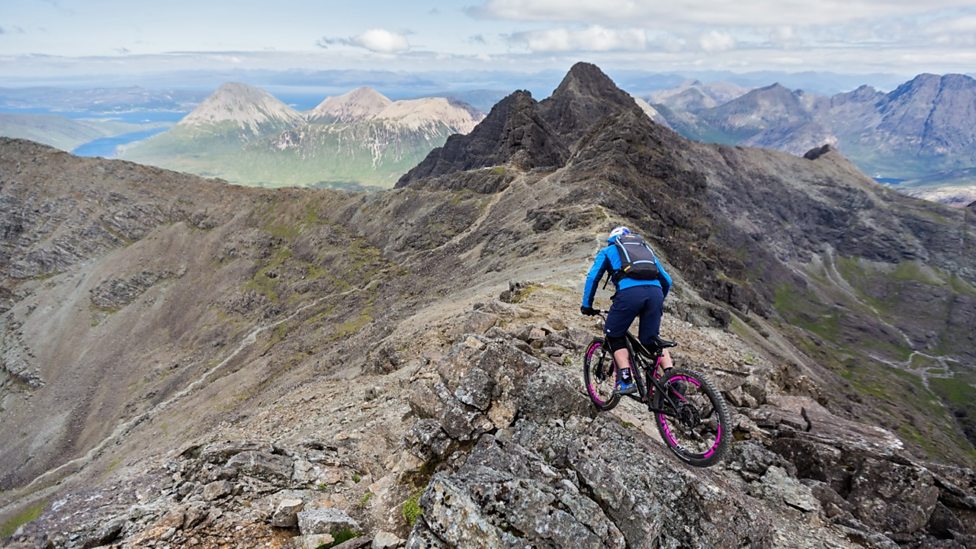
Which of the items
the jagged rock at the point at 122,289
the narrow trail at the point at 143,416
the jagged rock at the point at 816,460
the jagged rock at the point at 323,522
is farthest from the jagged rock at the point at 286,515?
the jagged rock at the point at 122,289

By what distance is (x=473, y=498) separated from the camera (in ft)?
36.1

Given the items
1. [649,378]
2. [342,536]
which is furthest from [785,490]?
[342,536]

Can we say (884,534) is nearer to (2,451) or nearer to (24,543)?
(24,543)

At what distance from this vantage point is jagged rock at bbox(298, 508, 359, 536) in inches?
463

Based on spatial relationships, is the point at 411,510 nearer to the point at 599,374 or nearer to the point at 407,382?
the point at 599,374

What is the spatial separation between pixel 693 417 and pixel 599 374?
11.5ft

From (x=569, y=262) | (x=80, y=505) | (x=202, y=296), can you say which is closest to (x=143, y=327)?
(x=202, y=296)

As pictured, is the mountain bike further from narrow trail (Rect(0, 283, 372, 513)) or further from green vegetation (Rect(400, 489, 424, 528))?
narrow trail (Rect(0, 283, 372, 513))

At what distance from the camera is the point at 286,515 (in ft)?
41.0

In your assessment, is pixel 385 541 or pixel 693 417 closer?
pixel 385 541

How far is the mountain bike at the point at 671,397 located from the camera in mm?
12129

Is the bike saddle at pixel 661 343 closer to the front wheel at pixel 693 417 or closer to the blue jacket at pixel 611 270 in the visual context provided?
the front wheel at pixel 693 417

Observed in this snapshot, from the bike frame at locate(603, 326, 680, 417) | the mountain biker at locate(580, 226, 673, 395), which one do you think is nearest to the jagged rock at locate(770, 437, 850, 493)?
the bike frame at locate(603, 326, 680, 417)

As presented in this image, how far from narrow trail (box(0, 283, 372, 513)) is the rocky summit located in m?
0.89
